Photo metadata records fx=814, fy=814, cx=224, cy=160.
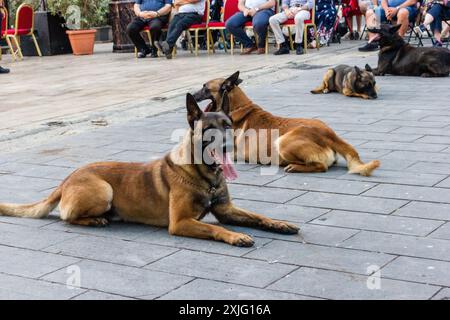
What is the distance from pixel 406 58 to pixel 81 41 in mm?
9548

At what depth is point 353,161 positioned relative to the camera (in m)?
6.88

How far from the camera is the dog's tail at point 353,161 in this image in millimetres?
6750

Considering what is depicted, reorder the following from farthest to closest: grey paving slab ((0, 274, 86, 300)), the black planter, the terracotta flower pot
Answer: the black planter
the terracotta flower pot
grey paving slab ((0, 274, 86, 300))

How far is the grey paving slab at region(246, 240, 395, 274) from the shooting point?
4.70 meters

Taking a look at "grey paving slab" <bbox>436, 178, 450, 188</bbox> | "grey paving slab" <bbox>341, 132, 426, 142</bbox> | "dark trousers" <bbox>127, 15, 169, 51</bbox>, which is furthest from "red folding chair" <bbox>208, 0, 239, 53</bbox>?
"grey paving slab" <bbox>436, 178, 450, 188</bbox>

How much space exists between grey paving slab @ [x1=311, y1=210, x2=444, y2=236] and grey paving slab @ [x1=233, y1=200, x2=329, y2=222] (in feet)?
0.32

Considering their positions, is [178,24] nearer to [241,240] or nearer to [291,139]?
[291,139]

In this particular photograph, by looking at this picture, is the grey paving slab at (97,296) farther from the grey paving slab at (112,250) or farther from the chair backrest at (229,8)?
the chair backrest at (229,8)

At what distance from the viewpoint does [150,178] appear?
555 cm

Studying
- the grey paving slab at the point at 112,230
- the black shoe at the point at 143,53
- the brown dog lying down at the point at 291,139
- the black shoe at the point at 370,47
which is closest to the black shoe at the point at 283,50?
the black shoe at the point at 370,47

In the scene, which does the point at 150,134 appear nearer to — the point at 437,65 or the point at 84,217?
the point at 84,217

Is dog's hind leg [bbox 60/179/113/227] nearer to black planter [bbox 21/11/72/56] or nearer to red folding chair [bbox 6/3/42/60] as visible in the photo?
red folding chair [bbox 6/3/42/60]

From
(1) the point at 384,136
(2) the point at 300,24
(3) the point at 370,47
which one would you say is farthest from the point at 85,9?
(1) the point at 384,136

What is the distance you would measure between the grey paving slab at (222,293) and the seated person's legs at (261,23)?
42.5ft
